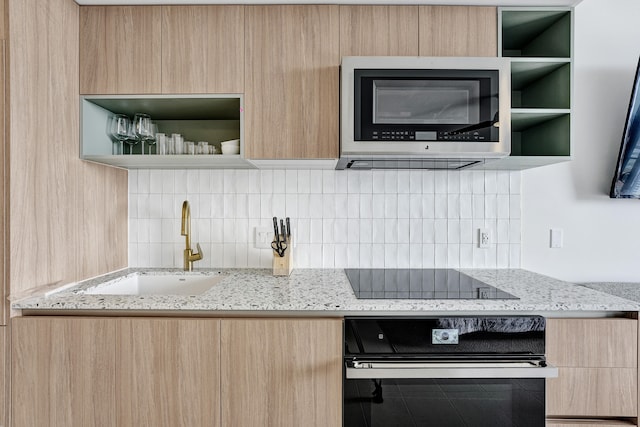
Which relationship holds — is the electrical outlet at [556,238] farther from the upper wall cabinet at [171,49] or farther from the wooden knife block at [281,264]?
the upper wall cabinet at [171,49]

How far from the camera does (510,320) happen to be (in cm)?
135

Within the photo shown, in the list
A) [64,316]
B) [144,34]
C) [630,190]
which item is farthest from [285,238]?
[630,190]

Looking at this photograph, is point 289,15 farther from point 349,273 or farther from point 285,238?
point 349,273

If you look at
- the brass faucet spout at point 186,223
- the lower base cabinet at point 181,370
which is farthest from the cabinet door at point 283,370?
the brass faucet spout at point 186,223

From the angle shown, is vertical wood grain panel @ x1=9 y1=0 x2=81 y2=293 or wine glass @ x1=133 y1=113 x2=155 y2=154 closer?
vertical wood grain panel @ x1=9 y1=0 x2=81 y2=293

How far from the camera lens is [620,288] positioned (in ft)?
6.39

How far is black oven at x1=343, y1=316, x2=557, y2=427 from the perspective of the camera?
1.33 meters

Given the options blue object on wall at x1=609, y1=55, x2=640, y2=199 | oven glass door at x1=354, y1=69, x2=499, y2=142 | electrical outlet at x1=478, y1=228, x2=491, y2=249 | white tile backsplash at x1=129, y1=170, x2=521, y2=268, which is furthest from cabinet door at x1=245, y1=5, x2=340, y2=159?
blue object on wall at x1=609, y1=55, x2=640, y2=199

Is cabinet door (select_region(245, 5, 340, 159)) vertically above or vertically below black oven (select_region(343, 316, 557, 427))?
above

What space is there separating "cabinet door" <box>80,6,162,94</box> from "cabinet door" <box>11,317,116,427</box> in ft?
3.17

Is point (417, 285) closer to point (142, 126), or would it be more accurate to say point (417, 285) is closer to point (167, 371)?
point (167, 371)

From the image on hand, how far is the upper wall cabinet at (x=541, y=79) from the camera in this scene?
1.74 meters

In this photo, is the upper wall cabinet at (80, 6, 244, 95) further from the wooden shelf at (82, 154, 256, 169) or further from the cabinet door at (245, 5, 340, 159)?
the wooden shelf at (82, 154, 256, 169)

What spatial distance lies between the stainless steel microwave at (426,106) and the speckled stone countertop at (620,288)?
2.87 feet
